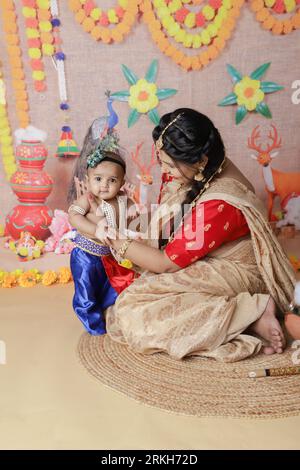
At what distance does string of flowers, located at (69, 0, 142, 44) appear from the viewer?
3.93 metres

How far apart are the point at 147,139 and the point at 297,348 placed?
2.25m

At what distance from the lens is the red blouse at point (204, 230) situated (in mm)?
2357

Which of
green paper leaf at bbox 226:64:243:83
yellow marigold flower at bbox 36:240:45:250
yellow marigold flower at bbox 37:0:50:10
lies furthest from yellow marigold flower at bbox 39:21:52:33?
yellow marigold flower at bbox 36:240:45:250

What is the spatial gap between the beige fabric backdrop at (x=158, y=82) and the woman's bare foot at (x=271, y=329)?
207 cm

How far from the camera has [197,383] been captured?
2.23m

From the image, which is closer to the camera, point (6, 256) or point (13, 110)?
point (6, 256)

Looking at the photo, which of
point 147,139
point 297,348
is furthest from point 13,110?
point 297,348

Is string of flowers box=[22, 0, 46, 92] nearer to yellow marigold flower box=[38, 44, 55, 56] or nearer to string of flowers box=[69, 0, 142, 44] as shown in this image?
yellow marigold flower box=[38, 44, 55, 56]

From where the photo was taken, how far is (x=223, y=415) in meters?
2.01

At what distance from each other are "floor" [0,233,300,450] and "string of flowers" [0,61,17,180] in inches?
76.8

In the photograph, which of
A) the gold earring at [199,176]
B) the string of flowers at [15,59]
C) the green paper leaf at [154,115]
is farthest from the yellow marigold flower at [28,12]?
the gold earring at [199,176]

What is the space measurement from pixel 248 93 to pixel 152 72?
0.73 m

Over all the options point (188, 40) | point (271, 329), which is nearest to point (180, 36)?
point (188, 40)
